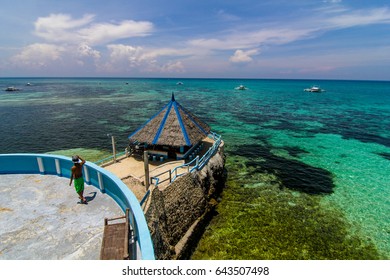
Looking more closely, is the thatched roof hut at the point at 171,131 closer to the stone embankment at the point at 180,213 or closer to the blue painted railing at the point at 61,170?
the stone embankment at the point at 180,213

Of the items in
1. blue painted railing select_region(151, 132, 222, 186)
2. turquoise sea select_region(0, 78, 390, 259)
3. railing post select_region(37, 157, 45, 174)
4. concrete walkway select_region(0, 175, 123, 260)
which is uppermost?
railing post select_region(37, 157, 45, 174)

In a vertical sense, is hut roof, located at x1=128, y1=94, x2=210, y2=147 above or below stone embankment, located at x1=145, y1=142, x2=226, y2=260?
above

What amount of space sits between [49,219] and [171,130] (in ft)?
33.8

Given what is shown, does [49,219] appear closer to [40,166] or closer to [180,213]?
[40,166]

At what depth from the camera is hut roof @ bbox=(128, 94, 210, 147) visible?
609 inches

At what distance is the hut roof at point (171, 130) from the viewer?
15.5m

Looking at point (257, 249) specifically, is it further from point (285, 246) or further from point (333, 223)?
point (333, 223)

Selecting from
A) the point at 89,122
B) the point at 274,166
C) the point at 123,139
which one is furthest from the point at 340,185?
the point at 89,122

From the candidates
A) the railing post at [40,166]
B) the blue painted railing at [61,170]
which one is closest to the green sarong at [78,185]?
the blue painted railing at [61,170]

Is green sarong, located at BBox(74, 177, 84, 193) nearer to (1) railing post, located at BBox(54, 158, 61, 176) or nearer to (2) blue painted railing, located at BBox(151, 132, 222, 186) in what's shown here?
(1) railing post, located at BBox(54, 158, 61, 176)

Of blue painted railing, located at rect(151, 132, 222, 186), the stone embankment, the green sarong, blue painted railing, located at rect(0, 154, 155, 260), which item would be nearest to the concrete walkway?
blue painted railing, located at rect(0, 154, 155, 260)

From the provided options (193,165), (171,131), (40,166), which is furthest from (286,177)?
(40,166)

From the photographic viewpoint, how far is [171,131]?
16.0m

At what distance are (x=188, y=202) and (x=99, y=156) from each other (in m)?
14.5
